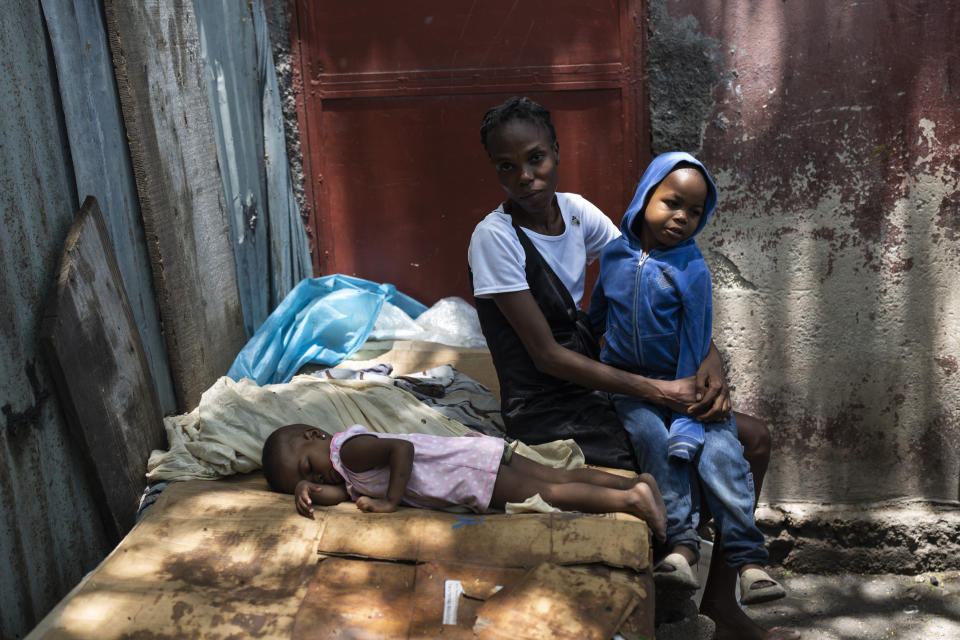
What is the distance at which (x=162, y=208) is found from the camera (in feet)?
10.0

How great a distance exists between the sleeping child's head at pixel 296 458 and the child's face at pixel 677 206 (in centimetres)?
127

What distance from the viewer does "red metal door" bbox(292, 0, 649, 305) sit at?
3.85 metres

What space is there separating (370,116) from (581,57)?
1.01 meters

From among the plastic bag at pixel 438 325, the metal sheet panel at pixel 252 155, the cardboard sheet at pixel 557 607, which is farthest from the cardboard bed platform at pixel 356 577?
the metal sheet panel at pixel 252 155

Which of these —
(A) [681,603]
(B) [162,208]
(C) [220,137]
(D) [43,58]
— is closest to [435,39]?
(C) [220,137]

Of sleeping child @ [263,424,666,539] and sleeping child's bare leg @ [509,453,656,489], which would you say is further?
sleeping child's bare leg @ [509,453,656,489]

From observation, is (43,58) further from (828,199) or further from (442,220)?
(828,199)

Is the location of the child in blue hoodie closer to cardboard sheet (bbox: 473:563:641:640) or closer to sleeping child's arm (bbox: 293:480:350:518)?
cardboard sheet (bbox: 473:563:641:640)

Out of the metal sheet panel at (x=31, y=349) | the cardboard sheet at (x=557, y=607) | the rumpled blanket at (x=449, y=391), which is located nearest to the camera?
the cardboard sheet at (x=557, y=607)

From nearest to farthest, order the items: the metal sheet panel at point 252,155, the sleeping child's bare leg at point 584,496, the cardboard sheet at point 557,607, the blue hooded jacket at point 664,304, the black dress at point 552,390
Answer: the cardboard sheet at point 557,607 < the sleeping child's bare leg at point 584,496 < the blue hooded jacket at point 664,304 < the black dress at point 552,390 < the metal sheet panel at point 252,155

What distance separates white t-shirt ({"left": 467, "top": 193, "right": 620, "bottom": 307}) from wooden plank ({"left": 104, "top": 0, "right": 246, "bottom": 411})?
3.58 feet

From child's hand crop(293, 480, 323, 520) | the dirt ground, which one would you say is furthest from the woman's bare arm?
the dirt ground

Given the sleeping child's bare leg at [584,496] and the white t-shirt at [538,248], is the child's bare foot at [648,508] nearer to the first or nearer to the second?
the sleeping child's bare leg at [584,496]

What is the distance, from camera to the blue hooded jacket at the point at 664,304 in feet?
9.12
